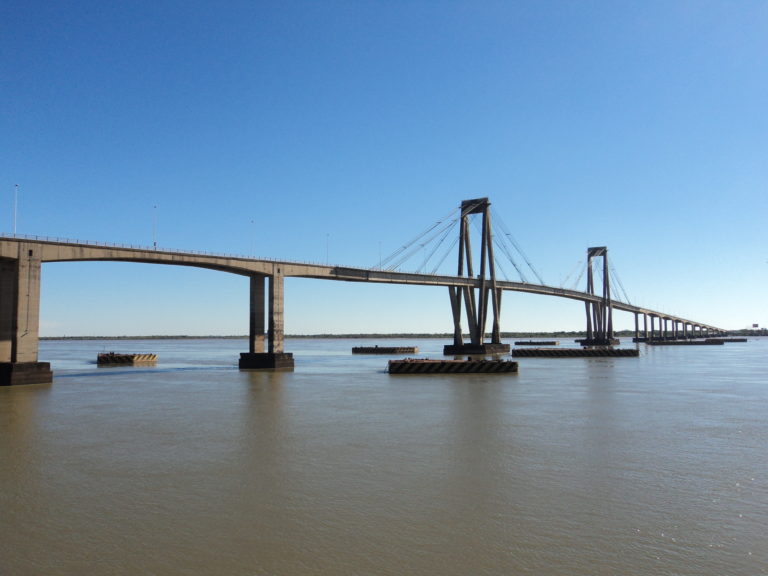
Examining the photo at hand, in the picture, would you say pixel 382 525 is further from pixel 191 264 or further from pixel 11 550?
pixel 191 264

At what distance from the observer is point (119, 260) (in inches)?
1954

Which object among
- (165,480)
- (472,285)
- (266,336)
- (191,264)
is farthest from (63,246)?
(472,285)

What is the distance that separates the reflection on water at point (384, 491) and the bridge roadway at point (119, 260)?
17.4 metres

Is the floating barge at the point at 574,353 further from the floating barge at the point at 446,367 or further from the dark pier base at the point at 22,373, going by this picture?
the dark pier base at the point at 22,373

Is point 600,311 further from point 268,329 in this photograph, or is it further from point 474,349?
point 268,329

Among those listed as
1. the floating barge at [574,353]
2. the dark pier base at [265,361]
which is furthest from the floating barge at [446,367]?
the floating barge at [574,353]

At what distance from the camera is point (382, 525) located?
954 cm

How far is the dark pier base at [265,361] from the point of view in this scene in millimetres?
56375

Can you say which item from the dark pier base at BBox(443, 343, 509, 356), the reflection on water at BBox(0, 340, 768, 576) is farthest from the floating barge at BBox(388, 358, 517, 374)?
the dark pier base at BBox(443, 343, 509, 356)

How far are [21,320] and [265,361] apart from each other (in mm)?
21959

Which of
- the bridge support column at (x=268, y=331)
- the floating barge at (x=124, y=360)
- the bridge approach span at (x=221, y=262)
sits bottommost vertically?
the floating barge at (x=124, y=360)

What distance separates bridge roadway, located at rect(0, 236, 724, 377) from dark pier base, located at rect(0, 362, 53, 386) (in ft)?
1.62

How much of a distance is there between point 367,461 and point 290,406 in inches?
506

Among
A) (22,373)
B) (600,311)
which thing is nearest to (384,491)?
(22,373)
